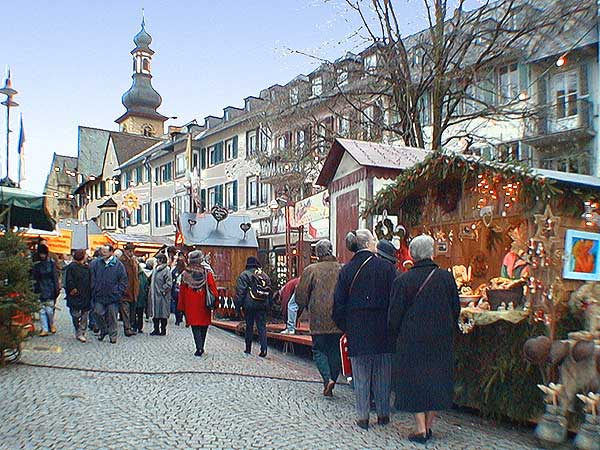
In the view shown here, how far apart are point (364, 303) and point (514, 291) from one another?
1691mm

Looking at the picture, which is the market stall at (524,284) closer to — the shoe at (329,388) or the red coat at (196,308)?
the shoe at (329,388)

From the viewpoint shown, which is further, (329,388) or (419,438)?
(329,388)

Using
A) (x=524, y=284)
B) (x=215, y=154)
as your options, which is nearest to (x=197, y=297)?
(x=524, y=284)

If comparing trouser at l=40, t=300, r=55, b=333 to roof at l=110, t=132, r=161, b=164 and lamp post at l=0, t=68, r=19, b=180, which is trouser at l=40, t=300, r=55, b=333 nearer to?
lamp post at l=0, t=68, r=19, b=180

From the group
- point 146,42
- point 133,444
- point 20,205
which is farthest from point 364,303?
point 146,42

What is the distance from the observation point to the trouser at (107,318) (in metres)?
11.4

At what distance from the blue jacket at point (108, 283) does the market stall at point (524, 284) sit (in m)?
5.84

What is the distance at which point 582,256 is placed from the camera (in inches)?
244

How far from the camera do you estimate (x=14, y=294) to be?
8.91 meters

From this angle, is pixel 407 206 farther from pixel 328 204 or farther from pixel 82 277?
pixel 82 277

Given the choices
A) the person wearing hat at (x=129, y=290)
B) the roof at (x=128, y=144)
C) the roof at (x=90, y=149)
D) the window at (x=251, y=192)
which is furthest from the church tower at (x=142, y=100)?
the person wearing hat at (x=129, y=290)

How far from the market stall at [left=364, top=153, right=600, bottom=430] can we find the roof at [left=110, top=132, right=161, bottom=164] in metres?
54.8

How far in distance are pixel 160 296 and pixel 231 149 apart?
1072 inches

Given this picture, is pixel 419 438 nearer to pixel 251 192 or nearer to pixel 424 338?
pixel 424 338
